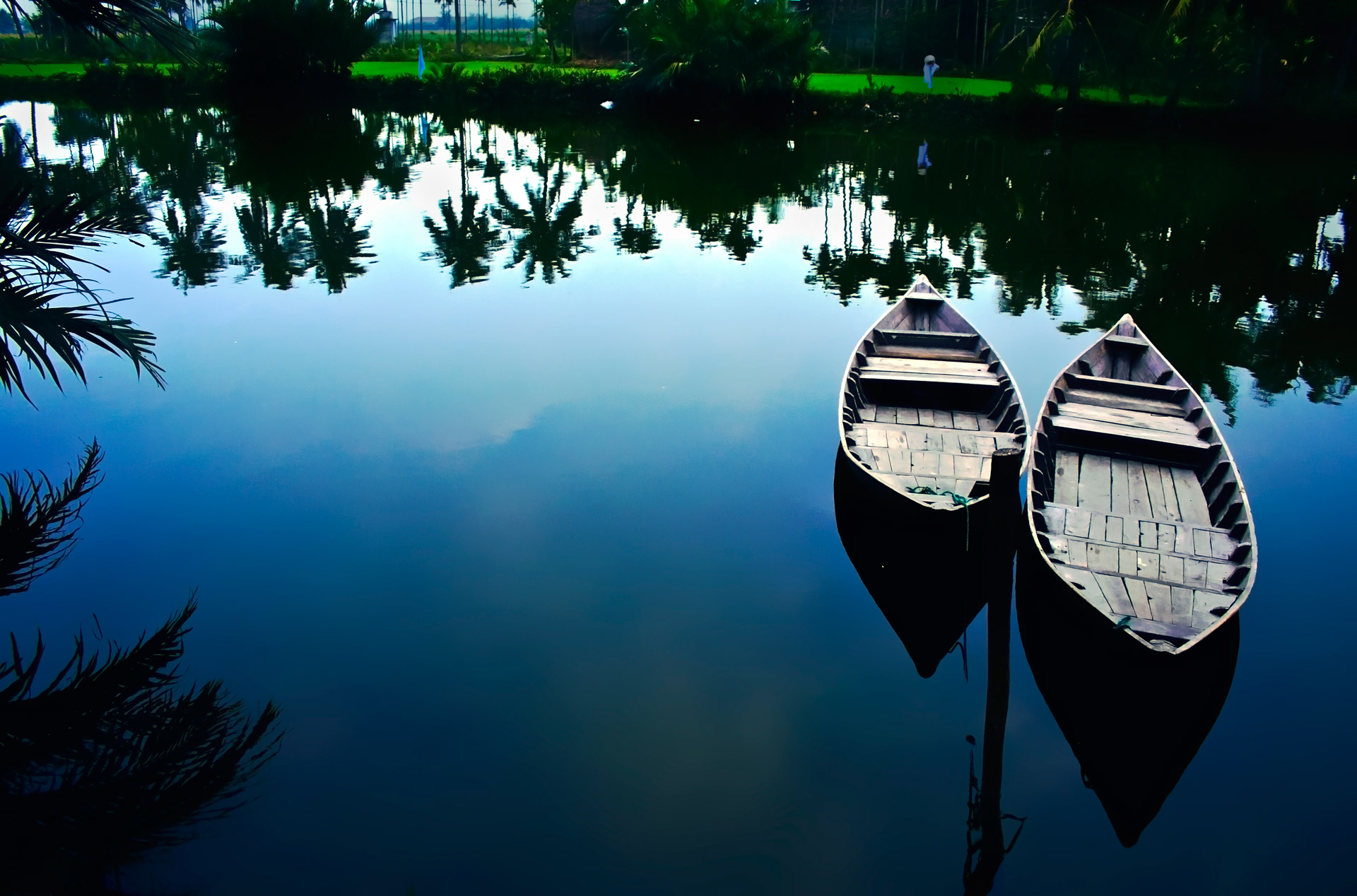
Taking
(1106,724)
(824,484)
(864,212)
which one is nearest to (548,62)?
(864,212)

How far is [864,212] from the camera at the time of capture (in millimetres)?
22812

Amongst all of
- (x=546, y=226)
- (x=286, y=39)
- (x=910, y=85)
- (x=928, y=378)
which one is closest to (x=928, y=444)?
(x=928, y=378)

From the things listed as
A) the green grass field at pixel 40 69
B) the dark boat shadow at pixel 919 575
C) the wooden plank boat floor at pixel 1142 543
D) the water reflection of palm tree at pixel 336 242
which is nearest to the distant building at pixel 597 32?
the green grass field at pixel 40 69

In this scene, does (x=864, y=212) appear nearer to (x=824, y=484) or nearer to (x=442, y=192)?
(x=442, y=192)

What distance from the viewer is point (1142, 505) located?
7941 millimetres

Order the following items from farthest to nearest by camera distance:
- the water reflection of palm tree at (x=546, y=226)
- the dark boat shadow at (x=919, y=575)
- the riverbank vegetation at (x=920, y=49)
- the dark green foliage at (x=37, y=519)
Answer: the riverbank vegetation at (x=920, y=49)
the water reflection of palm tree at (x=546, y=226)
the dark boat shadow at (x=919, y=575)
the dark green foliage at (x=37, y=519)

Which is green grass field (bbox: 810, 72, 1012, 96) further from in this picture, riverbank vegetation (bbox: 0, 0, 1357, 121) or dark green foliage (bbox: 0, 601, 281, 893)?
dark green foliage (bbox: 0, 601, 281, 893)

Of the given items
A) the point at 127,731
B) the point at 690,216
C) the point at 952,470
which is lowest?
the point at 127,731

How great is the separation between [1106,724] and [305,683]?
5490 mm

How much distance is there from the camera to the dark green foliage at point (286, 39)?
129ft

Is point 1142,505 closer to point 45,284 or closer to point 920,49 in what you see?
point 45,284

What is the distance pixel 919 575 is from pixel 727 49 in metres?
30.8

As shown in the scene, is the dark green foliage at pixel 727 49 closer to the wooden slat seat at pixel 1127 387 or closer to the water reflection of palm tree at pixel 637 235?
the water reflection of palm tree at pixel 637 235

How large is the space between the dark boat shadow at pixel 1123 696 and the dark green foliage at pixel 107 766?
17.3 feet
